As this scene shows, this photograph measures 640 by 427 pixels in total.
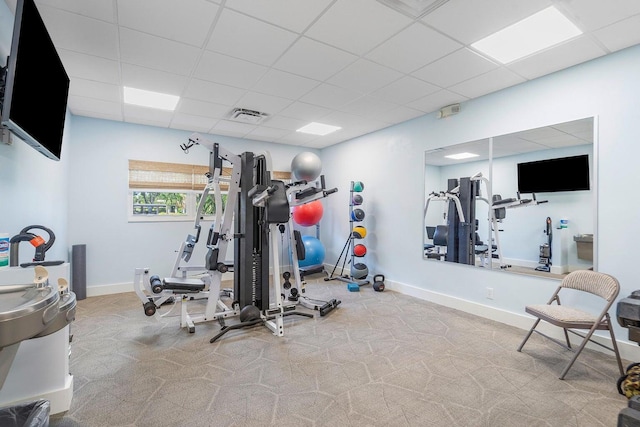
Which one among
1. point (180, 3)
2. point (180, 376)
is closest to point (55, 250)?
point (180, 376)

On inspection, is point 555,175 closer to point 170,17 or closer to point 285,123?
point 285,123

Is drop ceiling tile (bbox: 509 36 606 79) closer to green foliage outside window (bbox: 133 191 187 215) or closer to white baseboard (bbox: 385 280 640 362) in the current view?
white baseboard (bbox: 385 280 640 362)

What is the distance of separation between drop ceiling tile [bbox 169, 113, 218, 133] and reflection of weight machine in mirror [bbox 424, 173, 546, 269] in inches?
148

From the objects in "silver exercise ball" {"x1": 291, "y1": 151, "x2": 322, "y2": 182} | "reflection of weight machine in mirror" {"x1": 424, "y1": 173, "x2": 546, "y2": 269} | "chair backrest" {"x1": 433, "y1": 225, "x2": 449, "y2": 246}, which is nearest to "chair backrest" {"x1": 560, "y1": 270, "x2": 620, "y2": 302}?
"reflection of weight machine in mirror" {"x1": 424, "y1": 173, "x2": 546, "y2": 269}

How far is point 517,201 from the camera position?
11.9ft

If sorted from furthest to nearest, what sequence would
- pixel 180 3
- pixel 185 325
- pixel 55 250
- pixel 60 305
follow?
pixel 55 250 → pixel 185 325 → pixel 180 3 → pixel 60 305

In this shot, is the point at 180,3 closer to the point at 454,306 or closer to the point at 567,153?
the point at 567,153

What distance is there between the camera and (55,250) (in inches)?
150

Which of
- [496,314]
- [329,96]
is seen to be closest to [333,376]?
[496,314]

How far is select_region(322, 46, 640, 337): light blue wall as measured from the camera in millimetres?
2754

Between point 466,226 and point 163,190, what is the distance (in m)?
4.97

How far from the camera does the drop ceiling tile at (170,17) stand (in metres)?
2.21

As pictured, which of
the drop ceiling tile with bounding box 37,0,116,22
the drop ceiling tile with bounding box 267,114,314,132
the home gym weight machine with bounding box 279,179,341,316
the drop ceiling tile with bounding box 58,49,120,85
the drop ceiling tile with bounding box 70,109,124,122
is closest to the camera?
the drop ceiling tile with bounding box 37,0,116,22

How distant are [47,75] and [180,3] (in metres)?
1.01
